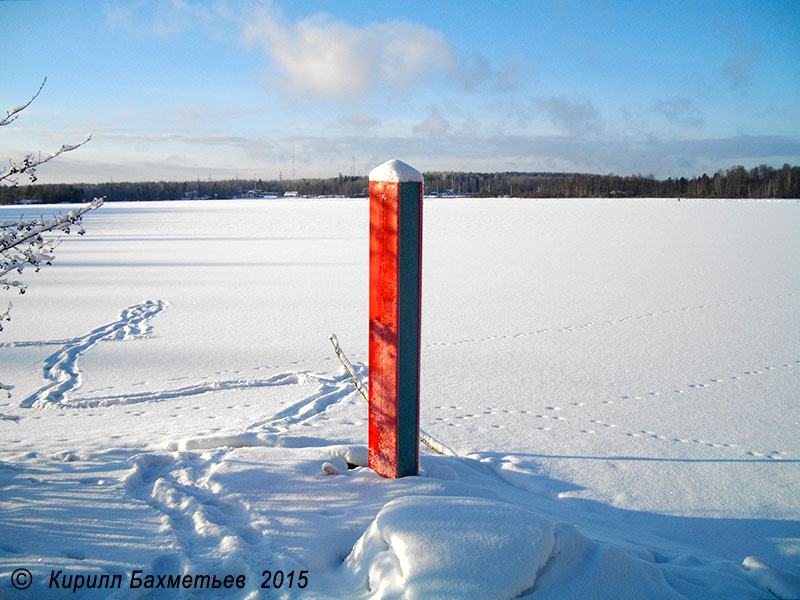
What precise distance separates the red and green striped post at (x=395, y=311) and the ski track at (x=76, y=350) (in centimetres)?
395

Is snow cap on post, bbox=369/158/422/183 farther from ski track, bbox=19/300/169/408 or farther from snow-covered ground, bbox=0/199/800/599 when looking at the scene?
ski track, bbox=19/300/169/408

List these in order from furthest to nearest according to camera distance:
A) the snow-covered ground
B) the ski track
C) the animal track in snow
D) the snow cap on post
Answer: the animal track in snow < the ski track < the snow cap on post < the snow-covered ground

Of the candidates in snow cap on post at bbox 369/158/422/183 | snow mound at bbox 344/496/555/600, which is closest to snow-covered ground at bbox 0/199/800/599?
snow mound at bbox 344/496/555/600

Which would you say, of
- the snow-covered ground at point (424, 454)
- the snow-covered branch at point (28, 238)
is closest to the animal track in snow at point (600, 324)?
the snow-covered ground at point (424, 454)

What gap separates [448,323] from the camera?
9.37 metres

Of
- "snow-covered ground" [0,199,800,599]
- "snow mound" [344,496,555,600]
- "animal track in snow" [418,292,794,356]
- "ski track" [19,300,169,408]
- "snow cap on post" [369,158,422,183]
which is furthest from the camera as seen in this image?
"animal track in snow" [418,292,794,356]

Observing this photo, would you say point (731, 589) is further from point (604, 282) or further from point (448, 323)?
point (604, 282)

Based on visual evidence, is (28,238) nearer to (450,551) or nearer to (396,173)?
(396,173)

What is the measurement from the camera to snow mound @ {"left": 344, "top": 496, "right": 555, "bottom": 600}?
2.15 metres

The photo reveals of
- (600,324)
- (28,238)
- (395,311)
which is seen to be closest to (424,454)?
(395,311)

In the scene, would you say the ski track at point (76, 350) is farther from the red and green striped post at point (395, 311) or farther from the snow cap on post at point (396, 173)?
the snow cap on post at point (396, 173)

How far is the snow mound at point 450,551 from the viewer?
2148 mm

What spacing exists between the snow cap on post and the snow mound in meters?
1.64

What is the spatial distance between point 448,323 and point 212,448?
19.2ft
